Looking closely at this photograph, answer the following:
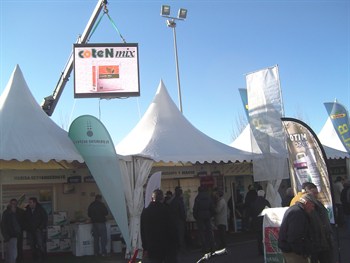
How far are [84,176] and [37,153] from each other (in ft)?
11.8

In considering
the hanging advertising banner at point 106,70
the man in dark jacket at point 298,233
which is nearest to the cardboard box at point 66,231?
the hanging advertising banner at point 106,70

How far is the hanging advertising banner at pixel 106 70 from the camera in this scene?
15.3 m

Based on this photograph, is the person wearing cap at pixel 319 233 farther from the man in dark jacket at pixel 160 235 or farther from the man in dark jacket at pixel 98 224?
the man in dark jacket at pixel 98 224

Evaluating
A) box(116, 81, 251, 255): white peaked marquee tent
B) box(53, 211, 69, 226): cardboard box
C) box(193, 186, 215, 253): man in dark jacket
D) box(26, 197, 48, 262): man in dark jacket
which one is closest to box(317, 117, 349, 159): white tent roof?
box(116, 81, 251, 255): white peaked marquee tent

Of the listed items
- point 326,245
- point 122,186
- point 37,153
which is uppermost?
point 37,153

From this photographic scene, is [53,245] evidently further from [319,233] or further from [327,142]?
[327,142]

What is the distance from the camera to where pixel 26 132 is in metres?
10.4

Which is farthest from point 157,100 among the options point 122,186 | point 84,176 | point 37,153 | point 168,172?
point 37,153

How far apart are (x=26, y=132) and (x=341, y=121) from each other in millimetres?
11479

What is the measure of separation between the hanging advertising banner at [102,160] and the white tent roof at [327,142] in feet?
18.4

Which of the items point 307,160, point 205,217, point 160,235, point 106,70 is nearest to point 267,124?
point 307,160

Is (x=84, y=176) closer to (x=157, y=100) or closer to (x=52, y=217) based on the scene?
(x=52, y=217)

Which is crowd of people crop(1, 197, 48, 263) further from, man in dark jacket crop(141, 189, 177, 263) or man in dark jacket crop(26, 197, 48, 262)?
man in dark jacket crop(141, 189, 177, 263)

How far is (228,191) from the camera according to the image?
16234 millimetres
